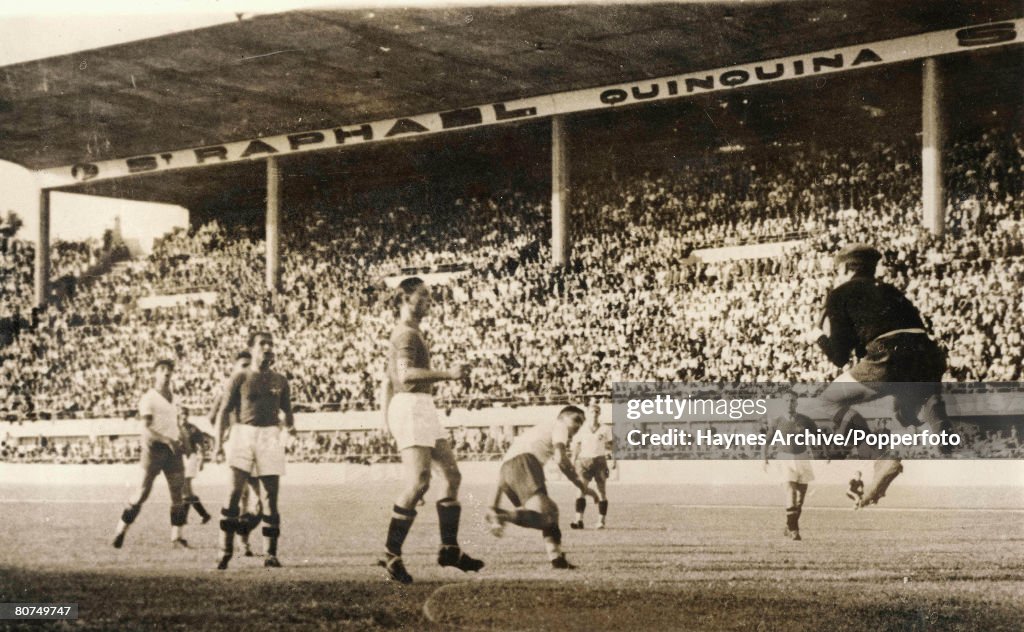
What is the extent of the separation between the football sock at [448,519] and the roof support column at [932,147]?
3891 mm

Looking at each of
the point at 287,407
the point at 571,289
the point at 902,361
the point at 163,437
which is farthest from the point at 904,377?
the point at 163,437

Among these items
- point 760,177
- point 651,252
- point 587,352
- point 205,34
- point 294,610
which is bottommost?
point 294,610

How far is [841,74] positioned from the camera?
7840mm

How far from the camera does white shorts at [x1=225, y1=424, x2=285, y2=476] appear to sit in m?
7.53

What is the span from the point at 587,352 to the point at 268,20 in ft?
11.8

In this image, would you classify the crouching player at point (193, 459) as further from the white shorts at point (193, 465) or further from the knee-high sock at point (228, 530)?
the knee-high sock at point (228, 530)

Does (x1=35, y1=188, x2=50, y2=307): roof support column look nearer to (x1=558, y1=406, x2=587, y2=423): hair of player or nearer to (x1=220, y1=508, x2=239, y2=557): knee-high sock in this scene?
(x1=220, y1=508, x2=239, y2=557): knee-high sock

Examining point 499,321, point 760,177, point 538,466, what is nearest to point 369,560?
point 538,466

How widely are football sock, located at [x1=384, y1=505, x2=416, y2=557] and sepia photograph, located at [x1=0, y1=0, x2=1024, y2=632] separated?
0.02 metres

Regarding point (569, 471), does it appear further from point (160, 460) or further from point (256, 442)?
point (160, 460)

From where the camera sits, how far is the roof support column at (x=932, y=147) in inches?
292

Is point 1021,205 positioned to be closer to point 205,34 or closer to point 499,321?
point 499,321

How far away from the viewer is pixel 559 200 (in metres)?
8.09

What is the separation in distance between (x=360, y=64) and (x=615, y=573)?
4431 mm
